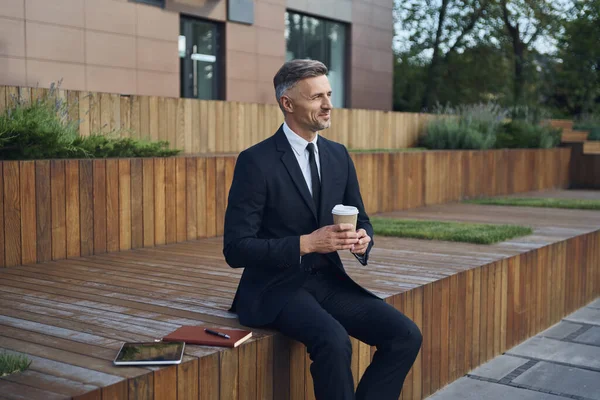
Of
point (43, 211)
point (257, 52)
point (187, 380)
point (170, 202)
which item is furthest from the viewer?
point (257, 52)

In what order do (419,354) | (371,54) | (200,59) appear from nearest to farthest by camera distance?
(419,354) < (200,59) < (371,54)

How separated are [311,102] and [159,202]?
10.4 feet

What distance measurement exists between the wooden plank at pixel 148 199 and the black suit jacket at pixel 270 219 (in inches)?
109

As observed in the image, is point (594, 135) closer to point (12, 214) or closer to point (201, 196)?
point (201, 196)

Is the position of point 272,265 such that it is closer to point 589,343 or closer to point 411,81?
point 589,343

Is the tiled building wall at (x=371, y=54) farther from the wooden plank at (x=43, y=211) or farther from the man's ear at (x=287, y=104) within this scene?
the man's ear at (x=287, y=104)

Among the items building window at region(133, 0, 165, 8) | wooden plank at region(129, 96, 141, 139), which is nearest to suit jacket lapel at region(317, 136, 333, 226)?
wooden plank at region(129, 96, 141, 139)

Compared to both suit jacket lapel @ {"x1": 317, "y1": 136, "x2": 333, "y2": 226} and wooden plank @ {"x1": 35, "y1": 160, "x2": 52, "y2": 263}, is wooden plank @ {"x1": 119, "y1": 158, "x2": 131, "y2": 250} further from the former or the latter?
suit jacket lapel @ {"x1": 317, "y1": 136, "x2": 333, "y2": 226}

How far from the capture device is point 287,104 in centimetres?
323

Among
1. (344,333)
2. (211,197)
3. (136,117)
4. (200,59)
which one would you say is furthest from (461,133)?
(344,333)

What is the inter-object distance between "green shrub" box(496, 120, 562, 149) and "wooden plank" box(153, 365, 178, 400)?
1044 centimetres

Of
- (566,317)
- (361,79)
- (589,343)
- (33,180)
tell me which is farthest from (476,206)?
(361,79)

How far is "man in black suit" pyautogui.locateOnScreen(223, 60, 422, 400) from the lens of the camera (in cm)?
304

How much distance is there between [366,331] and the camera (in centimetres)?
322
